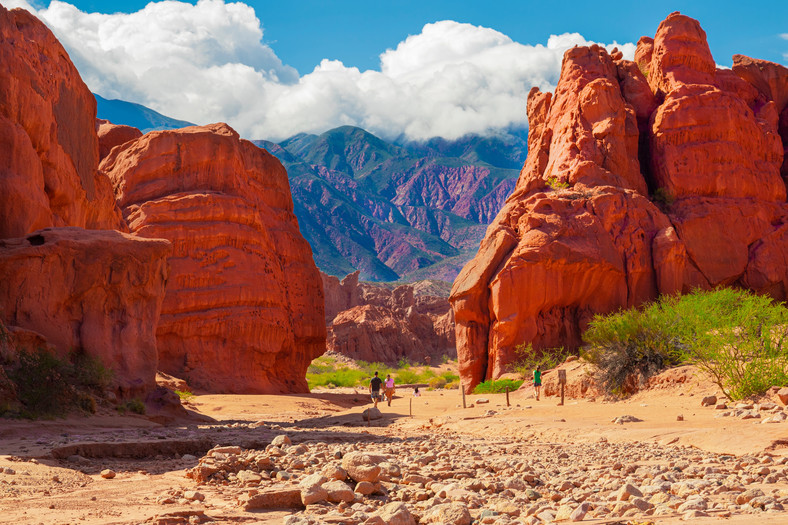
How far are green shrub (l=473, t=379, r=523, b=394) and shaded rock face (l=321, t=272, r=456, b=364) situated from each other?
132 ft

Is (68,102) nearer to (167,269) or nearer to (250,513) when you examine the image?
(167,269)

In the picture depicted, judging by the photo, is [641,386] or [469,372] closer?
[641,386]

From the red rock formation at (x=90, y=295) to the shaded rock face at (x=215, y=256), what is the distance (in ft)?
34.5

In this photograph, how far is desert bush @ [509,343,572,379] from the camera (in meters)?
27.8

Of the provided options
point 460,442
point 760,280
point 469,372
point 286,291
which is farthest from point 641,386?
point 286,291

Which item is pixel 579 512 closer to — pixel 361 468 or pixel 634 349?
pixel 361 468

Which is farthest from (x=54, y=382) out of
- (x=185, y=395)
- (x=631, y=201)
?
(x=631, y=201)

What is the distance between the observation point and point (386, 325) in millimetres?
71625

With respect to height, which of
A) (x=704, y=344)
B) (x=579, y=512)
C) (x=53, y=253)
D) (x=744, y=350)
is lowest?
(x=579, y=512)

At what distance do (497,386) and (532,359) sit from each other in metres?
1.85

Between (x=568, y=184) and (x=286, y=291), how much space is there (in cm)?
1460

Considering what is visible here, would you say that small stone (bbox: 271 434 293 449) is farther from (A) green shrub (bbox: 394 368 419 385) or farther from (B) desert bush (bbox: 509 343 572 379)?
(A) green shrub (bbox: 394 368 419 385)

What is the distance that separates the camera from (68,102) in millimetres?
23438

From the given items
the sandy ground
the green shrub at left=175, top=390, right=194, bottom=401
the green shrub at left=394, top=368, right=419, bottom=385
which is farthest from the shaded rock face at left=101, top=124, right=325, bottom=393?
the green shrub at left=394, top=368, right=419, bottom=385
